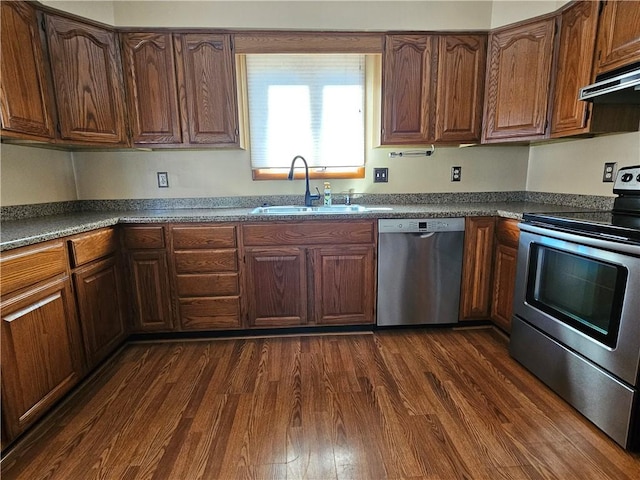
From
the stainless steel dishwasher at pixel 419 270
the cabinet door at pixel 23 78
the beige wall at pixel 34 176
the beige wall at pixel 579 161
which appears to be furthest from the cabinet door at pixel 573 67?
the beige wall at pixel 34 176

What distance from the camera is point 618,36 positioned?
1735 millimetres

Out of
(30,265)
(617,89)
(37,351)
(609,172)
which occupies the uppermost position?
(617,89)

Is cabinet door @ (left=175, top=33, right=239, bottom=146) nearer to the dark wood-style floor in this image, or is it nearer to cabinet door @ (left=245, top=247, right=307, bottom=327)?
cabinet door @ (left=245, top=247, right=307, bottom=327)

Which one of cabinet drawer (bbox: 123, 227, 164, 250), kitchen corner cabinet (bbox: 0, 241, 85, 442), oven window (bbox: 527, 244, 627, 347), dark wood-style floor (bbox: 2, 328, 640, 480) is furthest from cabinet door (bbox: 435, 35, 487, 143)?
kitchen corner cabinet (bbox: 0, 241, 85, 442)

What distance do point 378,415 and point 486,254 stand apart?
4.57 feet

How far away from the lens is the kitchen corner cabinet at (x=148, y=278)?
7.30ft

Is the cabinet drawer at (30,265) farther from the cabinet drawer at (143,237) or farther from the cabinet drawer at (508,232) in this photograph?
the cabinet drawer at (508,232)

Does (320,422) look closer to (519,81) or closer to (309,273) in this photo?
(309,273)

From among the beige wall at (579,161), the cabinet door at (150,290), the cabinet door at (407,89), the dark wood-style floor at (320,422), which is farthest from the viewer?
the cabinet door at (407,89)

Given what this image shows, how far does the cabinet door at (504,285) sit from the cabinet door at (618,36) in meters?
1.11

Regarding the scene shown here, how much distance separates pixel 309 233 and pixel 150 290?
1156 millimetres

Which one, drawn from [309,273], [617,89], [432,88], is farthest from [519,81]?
[309,273]

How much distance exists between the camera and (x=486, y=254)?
238 cm

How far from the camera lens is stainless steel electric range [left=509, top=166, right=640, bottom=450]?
1365mm
